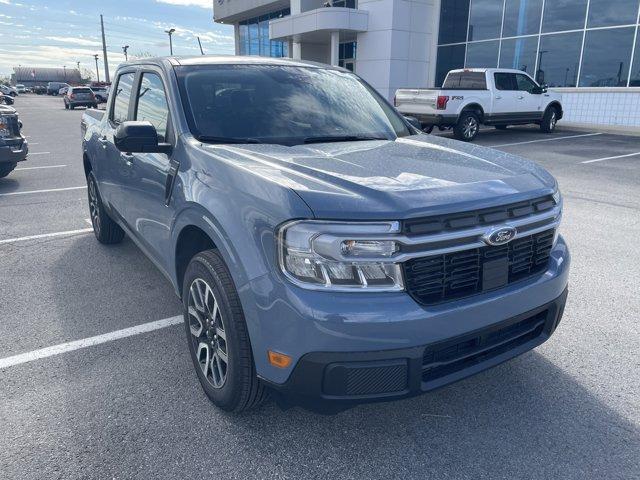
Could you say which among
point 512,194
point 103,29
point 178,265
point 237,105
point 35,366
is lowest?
point 35,366

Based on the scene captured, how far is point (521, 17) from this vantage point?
1942 centimetres

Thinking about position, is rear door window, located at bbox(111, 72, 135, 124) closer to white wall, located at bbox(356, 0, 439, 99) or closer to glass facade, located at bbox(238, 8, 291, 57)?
white wall, located at bbox(356, 0, 439, 99)

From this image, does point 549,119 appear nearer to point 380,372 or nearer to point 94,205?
point 94,205

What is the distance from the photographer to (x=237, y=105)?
10.8ft

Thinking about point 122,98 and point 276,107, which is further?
point 122,98

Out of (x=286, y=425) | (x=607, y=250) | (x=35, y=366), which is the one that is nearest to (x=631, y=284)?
(x=607, y=250)

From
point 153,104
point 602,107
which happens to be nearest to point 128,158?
point 153,104

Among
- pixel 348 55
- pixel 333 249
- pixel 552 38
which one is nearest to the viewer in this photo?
pixel 333 249

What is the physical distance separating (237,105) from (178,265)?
1091 millimetres

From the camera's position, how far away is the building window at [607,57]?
54.9ft

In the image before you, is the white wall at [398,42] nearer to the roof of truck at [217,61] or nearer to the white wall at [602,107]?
the white wall at [602,107]

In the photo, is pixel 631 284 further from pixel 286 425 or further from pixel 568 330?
pixel 286 425

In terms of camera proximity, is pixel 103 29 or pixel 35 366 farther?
pixel 103 29

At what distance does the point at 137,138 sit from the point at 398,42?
2178 cm
